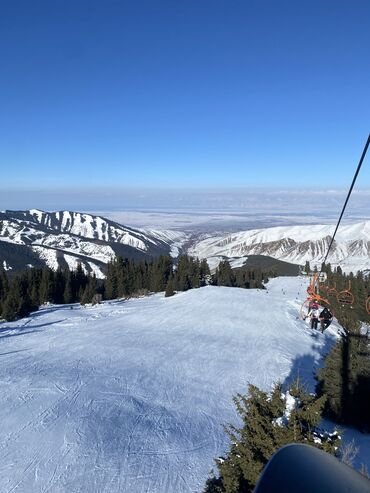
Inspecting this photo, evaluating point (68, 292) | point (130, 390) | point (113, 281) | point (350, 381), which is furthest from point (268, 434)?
point (113, 281)

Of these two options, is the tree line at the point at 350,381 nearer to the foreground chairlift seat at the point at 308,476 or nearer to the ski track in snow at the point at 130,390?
the ski track in snow at the point at 130,390

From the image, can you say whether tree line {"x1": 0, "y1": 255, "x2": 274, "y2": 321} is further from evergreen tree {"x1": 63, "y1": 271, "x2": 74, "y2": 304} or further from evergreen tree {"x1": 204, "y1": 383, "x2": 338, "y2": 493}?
evergreen tree {"x1": 204, "y1": 383, "x2": 338, "y2": 493}

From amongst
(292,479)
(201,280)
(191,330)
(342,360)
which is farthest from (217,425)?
(201,280)

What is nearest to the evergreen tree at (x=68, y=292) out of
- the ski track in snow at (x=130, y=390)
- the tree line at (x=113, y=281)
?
the tree line at (x=113, y=281)

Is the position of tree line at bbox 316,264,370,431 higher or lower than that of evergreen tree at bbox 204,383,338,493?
lower

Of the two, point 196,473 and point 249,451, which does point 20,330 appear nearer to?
point 196,473

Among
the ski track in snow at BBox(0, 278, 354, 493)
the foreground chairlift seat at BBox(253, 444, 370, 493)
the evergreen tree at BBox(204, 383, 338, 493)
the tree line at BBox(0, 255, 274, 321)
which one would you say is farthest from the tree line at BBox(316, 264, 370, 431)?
the tree line at BBox(0, 255, 274, 321)
